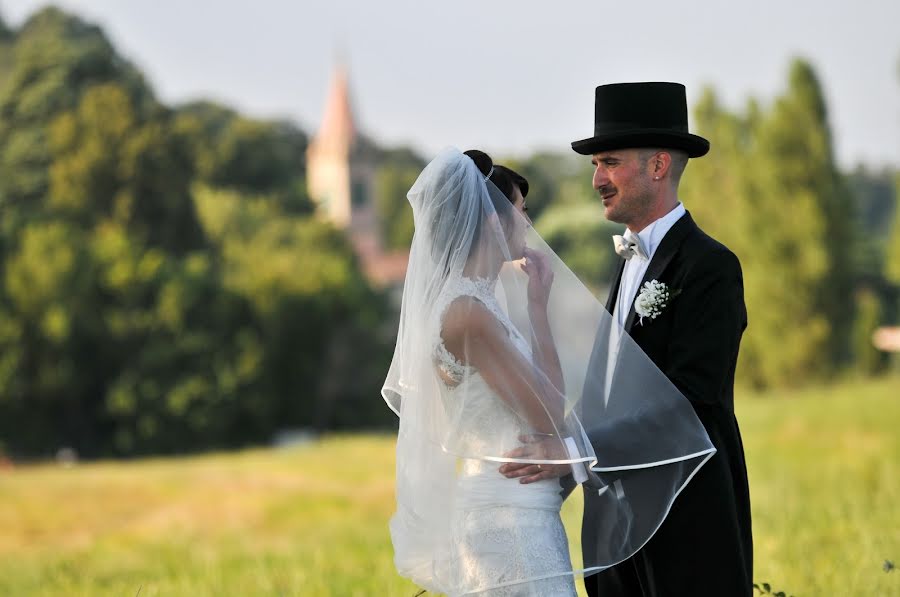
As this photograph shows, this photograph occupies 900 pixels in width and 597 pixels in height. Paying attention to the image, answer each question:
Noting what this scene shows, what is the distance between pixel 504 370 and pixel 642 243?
2.17 ft

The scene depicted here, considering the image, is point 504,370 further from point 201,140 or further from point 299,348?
point 201,140

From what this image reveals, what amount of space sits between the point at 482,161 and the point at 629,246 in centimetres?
59

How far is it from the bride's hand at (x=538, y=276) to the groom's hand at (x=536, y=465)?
0.51 meters

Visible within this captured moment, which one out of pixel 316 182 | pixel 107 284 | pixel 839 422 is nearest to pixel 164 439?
pixel 107 284

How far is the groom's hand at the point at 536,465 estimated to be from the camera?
4.00m

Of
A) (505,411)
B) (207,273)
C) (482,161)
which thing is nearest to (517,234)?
(482,161)

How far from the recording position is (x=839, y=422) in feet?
69.9

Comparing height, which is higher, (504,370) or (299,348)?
(504,370)

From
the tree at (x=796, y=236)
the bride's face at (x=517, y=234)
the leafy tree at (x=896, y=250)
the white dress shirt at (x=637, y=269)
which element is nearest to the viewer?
the white dress shirt at (x=637, y=269)

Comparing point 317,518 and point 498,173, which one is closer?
point 498,173

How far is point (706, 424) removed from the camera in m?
4.04

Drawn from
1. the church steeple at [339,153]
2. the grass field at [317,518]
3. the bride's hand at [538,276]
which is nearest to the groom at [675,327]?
the bride's hand at [538,276]

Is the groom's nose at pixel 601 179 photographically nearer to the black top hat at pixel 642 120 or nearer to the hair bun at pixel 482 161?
the black top hat at pixel 642 120

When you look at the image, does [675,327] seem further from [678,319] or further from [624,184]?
[624,184]
